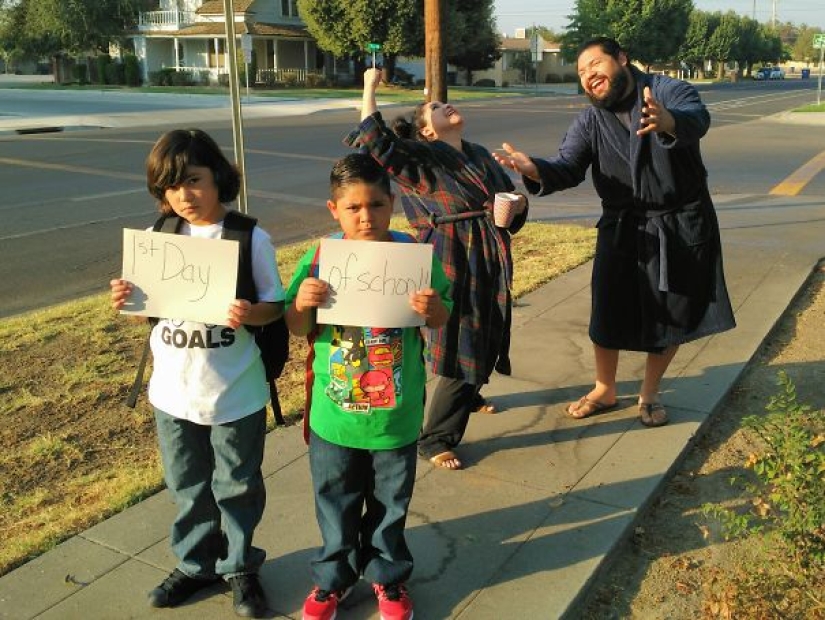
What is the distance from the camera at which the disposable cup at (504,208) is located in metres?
3.30

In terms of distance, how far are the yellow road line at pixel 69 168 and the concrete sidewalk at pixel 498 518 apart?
10.2 m

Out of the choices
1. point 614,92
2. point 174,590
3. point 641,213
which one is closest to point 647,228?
point 641,213

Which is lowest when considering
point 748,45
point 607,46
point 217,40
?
point 607,46

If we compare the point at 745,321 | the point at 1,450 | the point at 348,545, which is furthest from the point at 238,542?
the point at 745,321

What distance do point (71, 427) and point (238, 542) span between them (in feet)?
6.40

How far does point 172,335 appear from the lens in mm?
2541

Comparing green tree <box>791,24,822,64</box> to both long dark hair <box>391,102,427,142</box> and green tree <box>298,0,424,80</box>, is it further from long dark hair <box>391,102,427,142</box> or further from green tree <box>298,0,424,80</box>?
long dark hair <box>391,102,427,142</box>

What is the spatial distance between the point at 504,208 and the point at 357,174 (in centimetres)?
104

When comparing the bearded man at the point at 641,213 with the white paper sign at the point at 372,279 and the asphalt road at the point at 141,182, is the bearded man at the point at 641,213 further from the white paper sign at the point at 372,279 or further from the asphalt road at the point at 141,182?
the asphalt road at the point at 141,182

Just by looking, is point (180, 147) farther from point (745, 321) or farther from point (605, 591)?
point (745, 321)

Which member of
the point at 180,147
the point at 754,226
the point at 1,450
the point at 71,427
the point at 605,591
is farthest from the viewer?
the point at 754,226

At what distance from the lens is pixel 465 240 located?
3486 millimetres

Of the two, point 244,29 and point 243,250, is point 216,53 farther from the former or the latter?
point 243,250

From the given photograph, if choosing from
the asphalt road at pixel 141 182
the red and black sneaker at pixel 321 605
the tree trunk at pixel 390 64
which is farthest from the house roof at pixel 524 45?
the red and black sneaker at pixel 321 605
